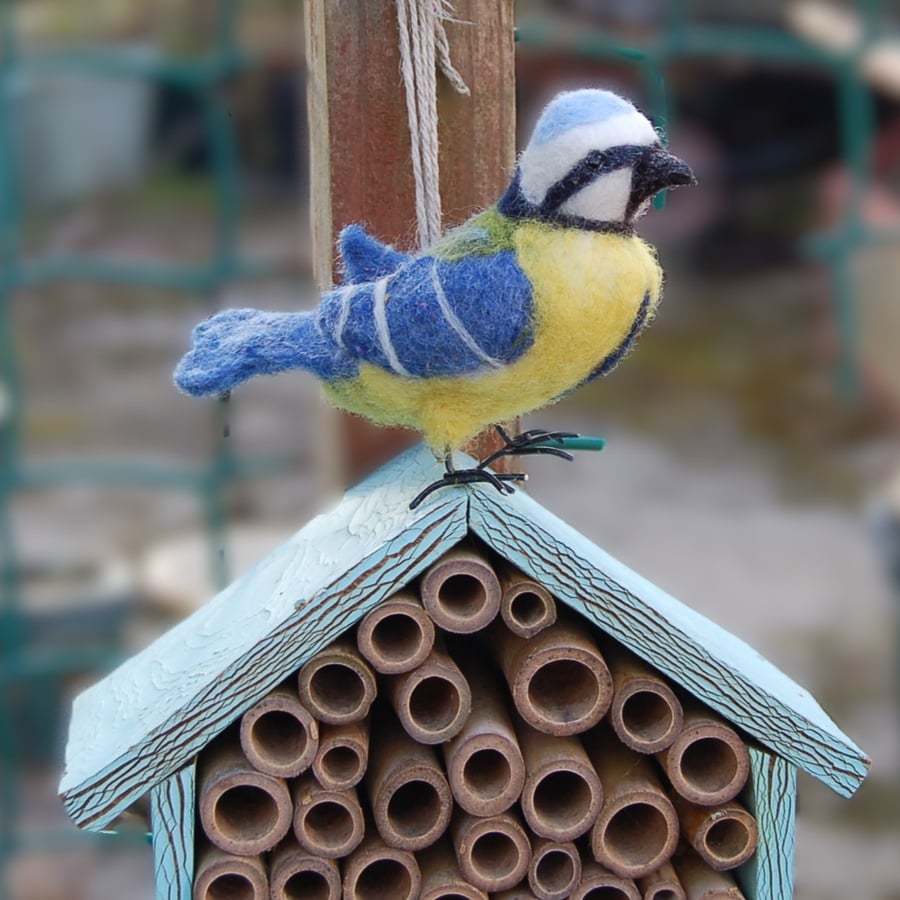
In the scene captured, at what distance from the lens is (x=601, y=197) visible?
2.18 feet

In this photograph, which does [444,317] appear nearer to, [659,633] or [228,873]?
[659,633]

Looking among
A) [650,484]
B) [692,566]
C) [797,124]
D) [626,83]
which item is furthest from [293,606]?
[797,124]

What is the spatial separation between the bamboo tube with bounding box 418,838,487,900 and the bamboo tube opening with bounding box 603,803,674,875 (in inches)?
2.8

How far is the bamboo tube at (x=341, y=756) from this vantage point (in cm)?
68

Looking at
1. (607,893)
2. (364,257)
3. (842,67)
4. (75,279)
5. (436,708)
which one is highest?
(842,67)

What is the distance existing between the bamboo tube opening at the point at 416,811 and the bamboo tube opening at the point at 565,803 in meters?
0.05

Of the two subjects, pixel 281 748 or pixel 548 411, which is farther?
pixel 548 411

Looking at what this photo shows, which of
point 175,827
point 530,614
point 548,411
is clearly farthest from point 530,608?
point 548,411

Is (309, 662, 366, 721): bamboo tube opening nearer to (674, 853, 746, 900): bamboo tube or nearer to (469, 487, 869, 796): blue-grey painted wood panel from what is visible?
(469, 487, 869, 796): blue-grey painted wood panel

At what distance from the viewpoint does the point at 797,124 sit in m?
6.10

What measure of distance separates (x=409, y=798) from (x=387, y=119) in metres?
0.38

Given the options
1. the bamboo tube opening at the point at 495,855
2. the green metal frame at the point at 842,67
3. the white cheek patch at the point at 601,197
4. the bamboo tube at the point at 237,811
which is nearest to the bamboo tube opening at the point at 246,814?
the bamboo tube at the point at 237,811

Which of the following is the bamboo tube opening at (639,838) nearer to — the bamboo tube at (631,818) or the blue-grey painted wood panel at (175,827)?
the bamboo tube at (631,818)

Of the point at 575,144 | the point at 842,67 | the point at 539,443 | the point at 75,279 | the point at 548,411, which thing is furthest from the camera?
the point at 548,411
